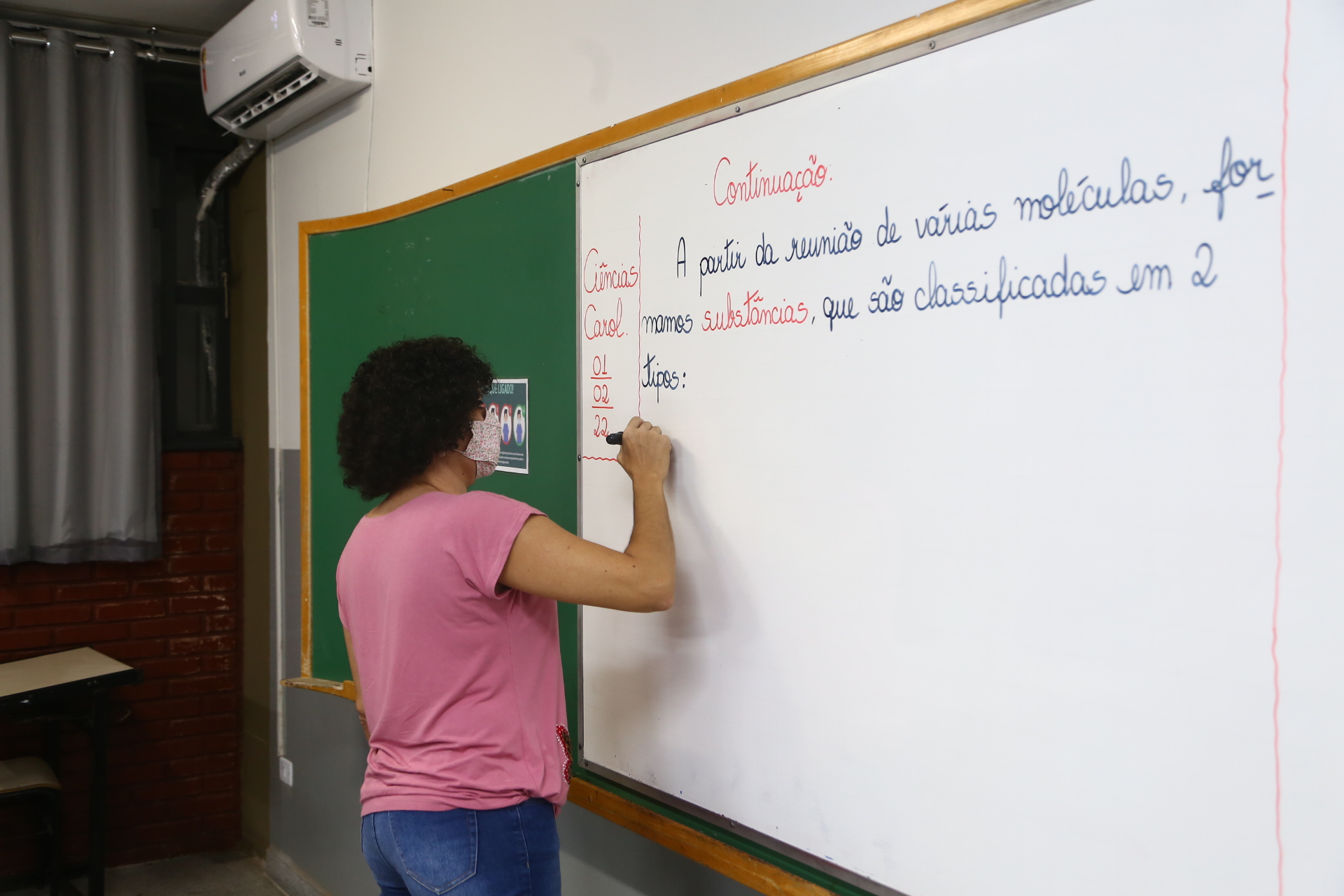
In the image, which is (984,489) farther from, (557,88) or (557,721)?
(557,88)

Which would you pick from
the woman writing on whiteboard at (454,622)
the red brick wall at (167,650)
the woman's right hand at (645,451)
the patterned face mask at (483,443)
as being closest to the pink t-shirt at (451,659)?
the woman writing on whiteboard at (454,622)

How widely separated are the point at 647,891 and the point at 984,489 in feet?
3.42

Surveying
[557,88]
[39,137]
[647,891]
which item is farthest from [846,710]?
[39,137]

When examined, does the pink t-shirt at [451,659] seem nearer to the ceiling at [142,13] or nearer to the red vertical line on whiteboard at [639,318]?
the red vertical line on whiteboard at [639,318]

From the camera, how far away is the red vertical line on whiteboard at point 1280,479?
0.84 m

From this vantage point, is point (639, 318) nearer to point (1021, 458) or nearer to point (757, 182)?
point (757, 182)

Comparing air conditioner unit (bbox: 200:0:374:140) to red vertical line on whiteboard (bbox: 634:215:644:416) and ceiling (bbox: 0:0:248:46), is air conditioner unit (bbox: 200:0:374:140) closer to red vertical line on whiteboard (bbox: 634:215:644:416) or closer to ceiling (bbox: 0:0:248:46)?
ceiling (bbox: 0:0:248:46)

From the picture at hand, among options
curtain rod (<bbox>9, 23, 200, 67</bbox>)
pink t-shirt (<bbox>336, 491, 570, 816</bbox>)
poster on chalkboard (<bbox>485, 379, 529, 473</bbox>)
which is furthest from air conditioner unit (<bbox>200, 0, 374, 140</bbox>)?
pink t-shirt (<bbox>336, 491, 570, 816</bbox>)

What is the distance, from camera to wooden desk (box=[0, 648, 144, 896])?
2.52 metres

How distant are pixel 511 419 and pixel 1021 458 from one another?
1.14m

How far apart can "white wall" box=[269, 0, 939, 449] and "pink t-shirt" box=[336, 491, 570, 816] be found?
2.72 feet

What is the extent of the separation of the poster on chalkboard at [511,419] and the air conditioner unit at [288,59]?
116 centimetres

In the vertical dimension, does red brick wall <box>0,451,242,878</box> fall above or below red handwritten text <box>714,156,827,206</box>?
below

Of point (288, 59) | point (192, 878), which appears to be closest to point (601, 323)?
point (288, 59)
